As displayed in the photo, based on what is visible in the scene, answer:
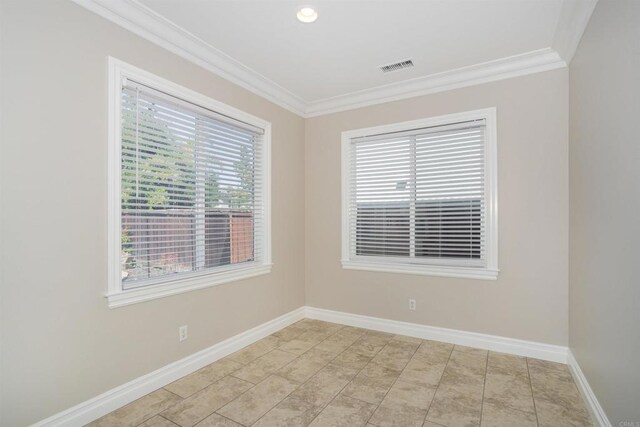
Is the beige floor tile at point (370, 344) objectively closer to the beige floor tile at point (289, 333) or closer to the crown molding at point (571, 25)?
the beige floor tile at point (289, 333)

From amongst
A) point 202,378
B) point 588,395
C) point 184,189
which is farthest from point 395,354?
point 184,189

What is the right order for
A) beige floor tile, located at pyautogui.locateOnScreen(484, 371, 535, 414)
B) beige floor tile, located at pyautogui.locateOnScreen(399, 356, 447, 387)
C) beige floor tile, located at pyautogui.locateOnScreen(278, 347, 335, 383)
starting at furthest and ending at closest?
beige floor tile, located at pyautogui.locateOnScreen(278, 347, 335, 383), beige floor tile, located at pyautogui.locateOnScreen(399, 356, 447, 387), beige floor tile, located at pyautogui.locateOnScreen(484, 371, 535, 414)

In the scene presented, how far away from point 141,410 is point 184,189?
1661mm

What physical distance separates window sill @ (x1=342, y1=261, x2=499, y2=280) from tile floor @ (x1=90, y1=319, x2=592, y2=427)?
735mm

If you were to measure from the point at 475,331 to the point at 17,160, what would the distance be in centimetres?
391

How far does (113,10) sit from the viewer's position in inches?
86.8

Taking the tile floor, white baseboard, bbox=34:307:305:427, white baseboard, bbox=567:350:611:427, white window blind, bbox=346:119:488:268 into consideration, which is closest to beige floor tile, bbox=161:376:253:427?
the tile floor

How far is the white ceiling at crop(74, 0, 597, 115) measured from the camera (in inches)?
90.8

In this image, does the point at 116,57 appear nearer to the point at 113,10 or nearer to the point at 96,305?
the point at 113,10

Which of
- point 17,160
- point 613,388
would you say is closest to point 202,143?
point 17,160

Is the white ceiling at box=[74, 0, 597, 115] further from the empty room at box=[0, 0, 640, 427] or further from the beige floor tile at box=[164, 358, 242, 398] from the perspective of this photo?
the beige floor tile at box=[164, 358, 242, 398]

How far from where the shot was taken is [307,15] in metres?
2.40

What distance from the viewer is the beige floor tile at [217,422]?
Result: 2.07 meters

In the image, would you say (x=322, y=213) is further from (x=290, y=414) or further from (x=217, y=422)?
(x=217, y=422)
